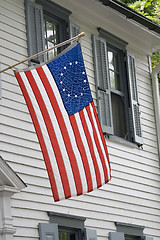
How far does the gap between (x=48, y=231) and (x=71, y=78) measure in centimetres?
266

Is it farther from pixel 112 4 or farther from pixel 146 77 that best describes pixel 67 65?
pixel 146 77

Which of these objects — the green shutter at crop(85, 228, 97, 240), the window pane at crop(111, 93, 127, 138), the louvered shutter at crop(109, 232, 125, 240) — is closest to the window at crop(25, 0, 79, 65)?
the window pane at crop(111, 93, 127, 138)

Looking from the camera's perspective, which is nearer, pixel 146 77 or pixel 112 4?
pixel 112 4

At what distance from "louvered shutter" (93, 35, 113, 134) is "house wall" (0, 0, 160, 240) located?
0.14m

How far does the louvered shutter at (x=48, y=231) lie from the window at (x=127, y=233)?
69.1 inches

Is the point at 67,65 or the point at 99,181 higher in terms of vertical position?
the point at 67,65

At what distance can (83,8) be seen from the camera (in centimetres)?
1125

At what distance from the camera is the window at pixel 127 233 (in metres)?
10.7

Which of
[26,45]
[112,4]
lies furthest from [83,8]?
[26,45]

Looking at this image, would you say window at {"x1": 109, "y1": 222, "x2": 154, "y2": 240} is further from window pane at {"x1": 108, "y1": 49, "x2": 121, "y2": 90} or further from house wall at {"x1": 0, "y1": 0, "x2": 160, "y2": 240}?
window pane at {"x1": 108, "y1": 49, "x2": 121, "y2": 90}

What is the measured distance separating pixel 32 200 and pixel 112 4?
168 inches

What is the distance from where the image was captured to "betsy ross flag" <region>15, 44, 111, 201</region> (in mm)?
7117

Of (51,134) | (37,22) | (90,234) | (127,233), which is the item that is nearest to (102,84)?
(37,22)

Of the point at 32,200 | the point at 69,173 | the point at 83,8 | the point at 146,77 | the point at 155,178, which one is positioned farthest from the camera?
the point at 146,77
